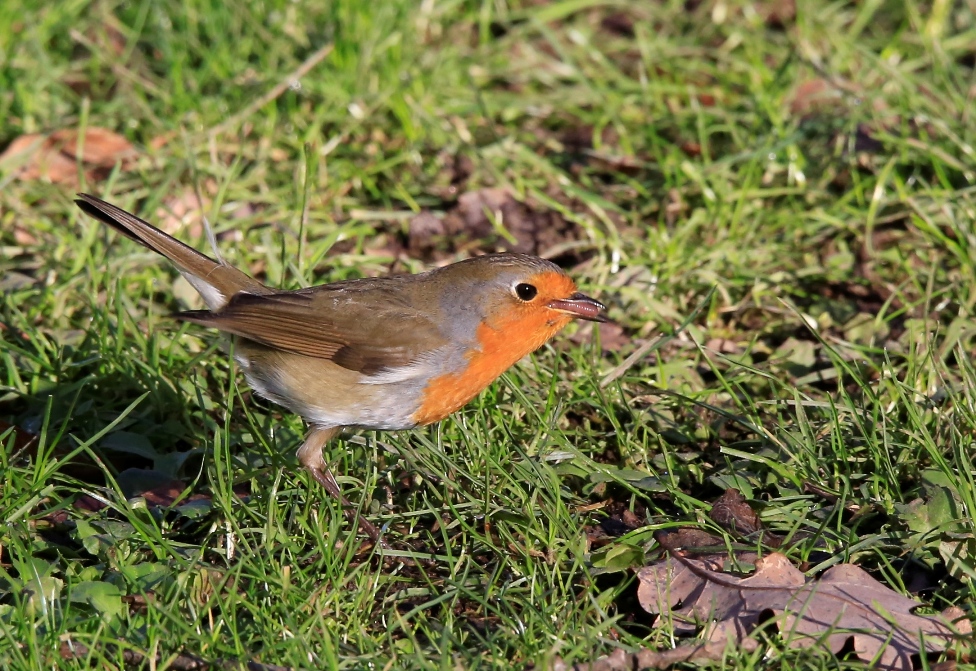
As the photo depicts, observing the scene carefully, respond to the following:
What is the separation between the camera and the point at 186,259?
14.8 ft

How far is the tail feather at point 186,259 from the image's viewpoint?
4.42m

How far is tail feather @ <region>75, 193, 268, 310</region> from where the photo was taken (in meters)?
4.42

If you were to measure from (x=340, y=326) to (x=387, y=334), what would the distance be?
180mm

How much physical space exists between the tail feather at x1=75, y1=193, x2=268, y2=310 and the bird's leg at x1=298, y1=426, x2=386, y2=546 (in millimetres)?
653

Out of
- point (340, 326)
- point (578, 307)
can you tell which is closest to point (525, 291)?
point (578, 307)

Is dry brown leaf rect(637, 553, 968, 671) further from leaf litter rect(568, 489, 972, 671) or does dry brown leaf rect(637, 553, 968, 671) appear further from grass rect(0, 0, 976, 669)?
grass rect(0, 0, 976, 669)

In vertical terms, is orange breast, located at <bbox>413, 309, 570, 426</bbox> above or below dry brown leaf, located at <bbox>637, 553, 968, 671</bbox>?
above

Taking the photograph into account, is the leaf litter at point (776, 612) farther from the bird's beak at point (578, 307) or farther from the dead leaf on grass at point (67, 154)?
the dead leaf on grass at point (67, 154)

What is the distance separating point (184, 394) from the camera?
4645 millimetres

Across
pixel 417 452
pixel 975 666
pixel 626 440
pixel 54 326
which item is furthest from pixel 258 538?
pixel 975 666

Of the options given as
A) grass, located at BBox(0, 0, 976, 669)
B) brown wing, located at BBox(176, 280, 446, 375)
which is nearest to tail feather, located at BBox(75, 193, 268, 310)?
brown wing, located at BBox(176, 280, 446, 375)

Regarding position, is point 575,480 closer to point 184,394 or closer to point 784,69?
point 184,394

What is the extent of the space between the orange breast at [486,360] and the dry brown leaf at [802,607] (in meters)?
0.90

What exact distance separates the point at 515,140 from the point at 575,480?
280 cm
